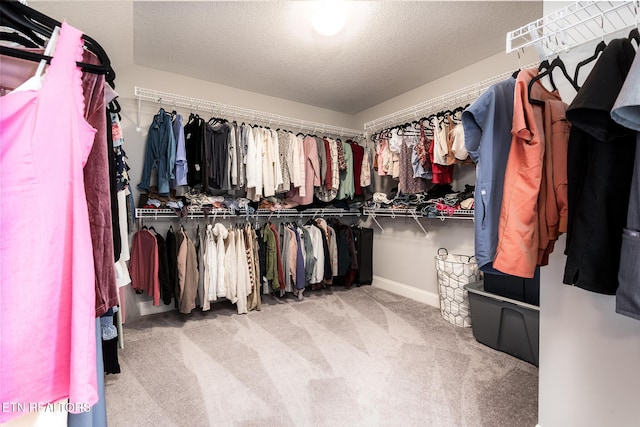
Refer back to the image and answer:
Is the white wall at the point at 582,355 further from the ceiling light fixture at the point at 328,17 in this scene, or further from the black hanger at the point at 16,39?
the black hanger at the point at 16,39

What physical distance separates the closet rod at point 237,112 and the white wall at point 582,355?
272cm

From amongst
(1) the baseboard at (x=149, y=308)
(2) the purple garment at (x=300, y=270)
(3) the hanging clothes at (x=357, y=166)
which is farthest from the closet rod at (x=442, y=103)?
(1) the baseboard at (x=149, y=308)

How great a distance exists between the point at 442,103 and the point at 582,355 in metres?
2.61

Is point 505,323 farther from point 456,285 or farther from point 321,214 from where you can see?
point 321,214

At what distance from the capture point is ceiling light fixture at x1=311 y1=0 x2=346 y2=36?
6.55 ft

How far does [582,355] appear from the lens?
114 cm

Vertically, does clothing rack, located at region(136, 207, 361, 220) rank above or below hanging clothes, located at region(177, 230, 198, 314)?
above

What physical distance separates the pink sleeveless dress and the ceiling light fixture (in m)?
1.76

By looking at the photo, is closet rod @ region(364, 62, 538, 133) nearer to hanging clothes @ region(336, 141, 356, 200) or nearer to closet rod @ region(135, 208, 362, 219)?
hanging clothes @ region(336, 141, 356, 200)

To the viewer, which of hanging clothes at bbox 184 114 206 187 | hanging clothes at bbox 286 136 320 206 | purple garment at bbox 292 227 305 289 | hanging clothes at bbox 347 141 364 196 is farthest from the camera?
hanging clothes at bbox 347 141 364 196

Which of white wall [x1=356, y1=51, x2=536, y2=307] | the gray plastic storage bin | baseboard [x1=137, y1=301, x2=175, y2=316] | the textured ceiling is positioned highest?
the textured ceiling

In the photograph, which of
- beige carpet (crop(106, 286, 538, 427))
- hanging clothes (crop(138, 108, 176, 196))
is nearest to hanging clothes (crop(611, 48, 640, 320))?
beige carpet (crop(106, 286, 538, 427))

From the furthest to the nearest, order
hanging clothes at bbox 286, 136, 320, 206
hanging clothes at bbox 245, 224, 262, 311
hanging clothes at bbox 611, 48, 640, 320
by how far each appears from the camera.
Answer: hanging clothes at bbox 286, 136, 320, 206 < hanging clothes at bbox 245, 224, 262, 311 < hanging clothes at bbox 611, 48, 640, 320

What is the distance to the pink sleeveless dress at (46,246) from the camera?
21.3 inches
